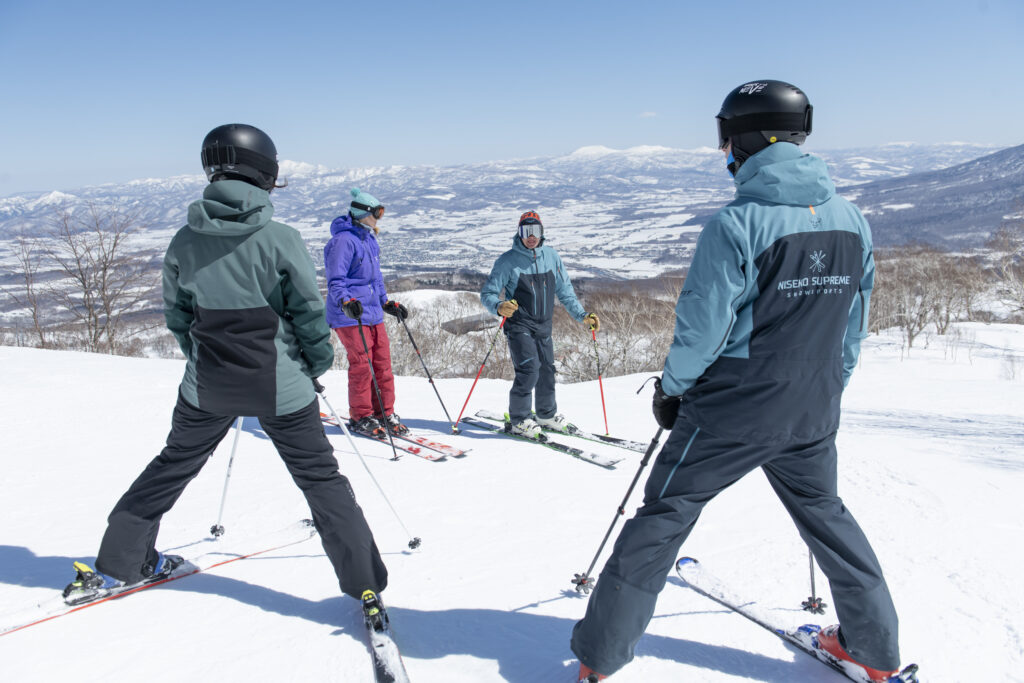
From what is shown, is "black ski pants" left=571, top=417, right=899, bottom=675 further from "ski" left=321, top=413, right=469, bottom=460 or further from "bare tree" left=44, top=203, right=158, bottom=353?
"bare tree" left=44, top=203, right=158, bottom=353

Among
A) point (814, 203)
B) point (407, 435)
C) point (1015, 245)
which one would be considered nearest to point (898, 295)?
point (1015, 245)

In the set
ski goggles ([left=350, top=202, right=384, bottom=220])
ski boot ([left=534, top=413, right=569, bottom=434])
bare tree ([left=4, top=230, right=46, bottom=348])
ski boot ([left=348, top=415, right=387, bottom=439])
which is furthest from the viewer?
bare tree ([left=4, top=230, right=46, bottom=348])

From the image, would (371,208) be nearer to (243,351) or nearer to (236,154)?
(236,154)

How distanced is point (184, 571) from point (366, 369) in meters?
2.56

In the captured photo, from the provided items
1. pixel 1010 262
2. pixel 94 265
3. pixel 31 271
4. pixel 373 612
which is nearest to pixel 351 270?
pixel 373 612

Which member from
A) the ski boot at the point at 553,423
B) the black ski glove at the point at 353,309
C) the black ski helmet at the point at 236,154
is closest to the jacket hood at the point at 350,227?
the black ski glove at the point at 353,309

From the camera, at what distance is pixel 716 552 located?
Result: 2820 millimetres

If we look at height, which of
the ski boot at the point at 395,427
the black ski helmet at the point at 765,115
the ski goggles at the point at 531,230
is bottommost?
the ski boot at the point at 395,427

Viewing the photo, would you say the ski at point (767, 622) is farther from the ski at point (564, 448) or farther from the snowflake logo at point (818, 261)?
the ski at point (564, 448)

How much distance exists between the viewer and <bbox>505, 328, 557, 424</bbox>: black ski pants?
491 cm

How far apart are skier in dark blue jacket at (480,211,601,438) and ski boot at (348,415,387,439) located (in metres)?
1.20

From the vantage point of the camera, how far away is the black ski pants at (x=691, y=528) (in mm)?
1707

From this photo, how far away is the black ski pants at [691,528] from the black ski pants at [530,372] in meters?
3.10

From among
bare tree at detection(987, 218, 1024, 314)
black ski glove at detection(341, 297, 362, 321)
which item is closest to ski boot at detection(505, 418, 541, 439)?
black ski glove at detection(341, 297, 362, 321)
